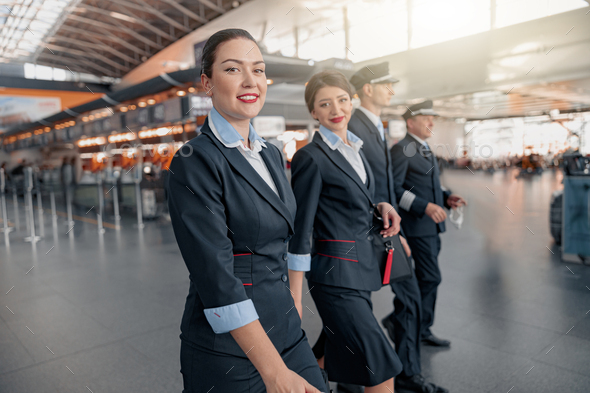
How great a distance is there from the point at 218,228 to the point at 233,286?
0.15 metres

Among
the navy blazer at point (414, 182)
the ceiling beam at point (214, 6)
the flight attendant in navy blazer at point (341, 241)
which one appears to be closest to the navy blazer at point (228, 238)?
the flight attendant in navy blazer at point (341, 241)

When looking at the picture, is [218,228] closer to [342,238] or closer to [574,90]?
[342,238]

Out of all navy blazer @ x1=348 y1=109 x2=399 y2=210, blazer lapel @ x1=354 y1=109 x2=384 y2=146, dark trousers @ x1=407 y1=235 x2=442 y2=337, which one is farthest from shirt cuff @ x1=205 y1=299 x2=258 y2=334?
dark trousers @ x1=407 y1=235 x2=442 y2=337

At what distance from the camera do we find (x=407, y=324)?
2541mm

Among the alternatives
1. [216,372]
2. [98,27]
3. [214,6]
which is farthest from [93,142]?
[216,372]

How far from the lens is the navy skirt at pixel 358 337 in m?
1.88

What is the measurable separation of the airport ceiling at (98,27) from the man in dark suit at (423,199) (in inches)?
640

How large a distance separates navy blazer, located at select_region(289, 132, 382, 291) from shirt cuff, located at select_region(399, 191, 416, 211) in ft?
3.46

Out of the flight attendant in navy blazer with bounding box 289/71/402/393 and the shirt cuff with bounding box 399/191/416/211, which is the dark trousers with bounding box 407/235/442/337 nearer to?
the shirt cuff with bounding box 399/191/416/211

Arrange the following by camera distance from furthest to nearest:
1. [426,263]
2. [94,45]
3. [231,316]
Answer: [94,45] < [426,263] < [231,316]

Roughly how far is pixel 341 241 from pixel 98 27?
25841 mm

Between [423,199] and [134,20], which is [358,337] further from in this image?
[134,20]

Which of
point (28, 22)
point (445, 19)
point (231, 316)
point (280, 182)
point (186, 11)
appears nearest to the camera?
point (231, 316)

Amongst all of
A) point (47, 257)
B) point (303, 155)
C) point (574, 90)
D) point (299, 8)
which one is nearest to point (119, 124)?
point (299, 8)
